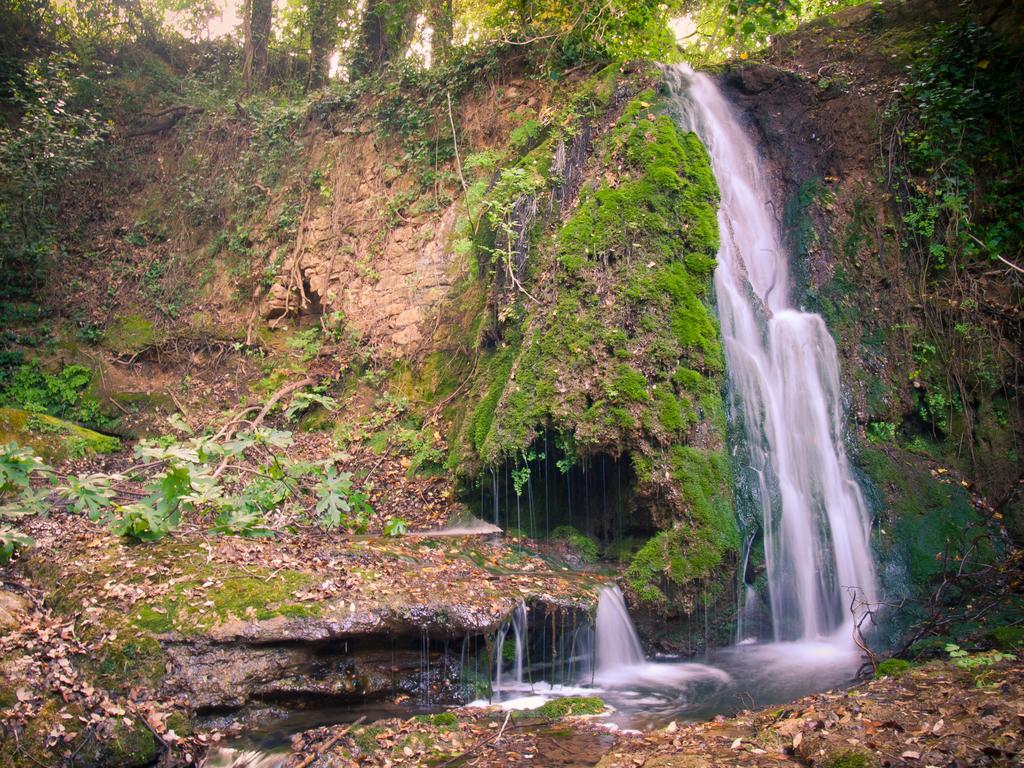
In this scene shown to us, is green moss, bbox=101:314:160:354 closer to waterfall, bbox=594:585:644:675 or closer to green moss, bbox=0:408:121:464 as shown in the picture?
green moss, bbox=0:408:121:464

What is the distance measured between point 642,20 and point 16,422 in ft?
38.8

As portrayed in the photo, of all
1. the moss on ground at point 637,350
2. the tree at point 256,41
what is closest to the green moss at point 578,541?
the moss on ground at point 637,350

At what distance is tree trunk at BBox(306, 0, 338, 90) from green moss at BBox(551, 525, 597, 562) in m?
13.5

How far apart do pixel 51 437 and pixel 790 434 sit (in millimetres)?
10793

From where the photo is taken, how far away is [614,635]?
6949 mm

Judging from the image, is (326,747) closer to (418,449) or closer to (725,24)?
(418,449)

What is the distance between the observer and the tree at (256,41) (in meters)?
16.9

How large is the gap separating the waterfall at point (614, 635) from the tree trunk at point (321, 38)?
14.8 meters

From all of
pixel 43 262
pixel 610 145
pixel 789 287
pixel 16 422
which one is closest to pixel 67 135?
pixel 43 262

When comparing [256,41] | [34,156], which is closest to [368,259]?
[34,156]

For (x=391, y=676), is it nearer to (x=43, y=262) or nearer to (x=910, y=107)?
(x=910, y=107)

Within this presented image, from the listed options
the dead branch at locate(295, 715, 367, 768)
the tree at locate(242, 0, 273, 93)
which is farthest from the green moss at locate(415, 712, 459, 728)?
the tree at locate(242, 0, 273, 93)

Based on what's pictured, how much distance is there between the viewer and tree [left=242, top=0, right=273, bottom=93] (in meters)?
16.9

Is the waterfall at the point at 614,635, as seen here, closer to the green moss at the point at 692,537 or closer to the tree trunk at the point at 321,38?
the green moss at the point at 692,537
